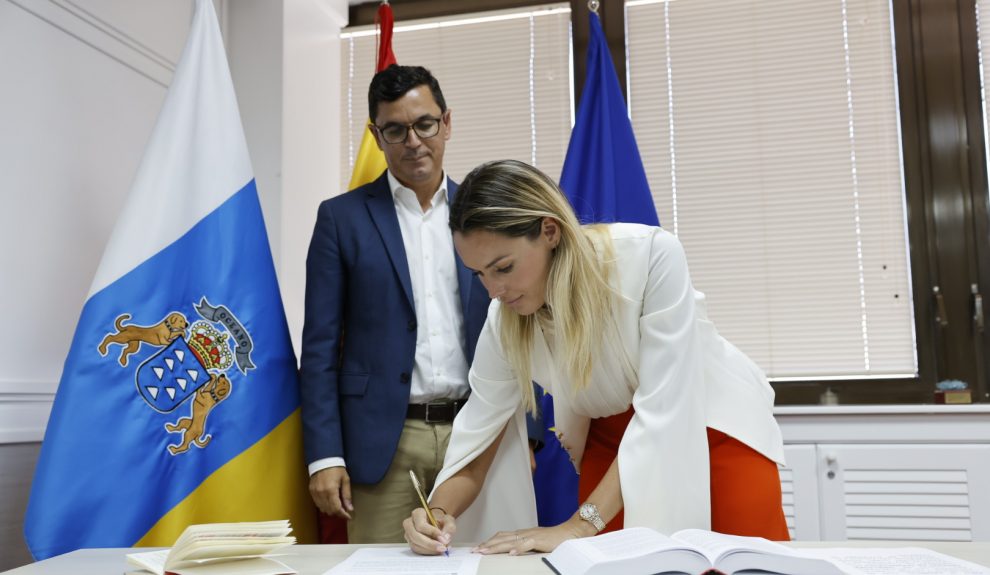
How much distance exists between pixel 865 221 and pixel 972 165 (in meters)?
0.37

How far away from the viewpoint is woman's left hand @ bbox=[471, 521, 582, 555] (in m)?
1.26

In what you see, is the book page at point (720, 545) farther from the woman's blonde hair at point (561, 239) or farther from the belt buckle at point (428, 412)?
the belt buckle at point (428, 412)

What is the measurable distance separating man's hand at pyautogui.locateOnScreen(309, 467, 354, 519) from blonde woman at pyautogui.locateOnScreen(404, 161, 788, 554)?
327 millimetres

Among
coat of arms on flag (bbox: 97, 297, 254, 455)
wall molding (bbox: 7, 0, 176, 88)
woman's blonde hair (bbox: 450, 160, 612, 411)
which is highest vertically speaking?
wall molding (bbox: 7, 0, 176, 88)

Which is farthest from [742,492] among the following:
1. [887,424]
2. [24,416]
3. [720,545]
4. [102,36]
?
[102,36]

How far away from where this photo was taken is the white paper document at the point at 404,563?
3.72 ft

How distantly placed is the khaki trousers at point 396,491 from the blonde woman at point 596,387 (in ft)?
0.93

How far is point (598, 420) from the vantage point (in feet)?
5.28

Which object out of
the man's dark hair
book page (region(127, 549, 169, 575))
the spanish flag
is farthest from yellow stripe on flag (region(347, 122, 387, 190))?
book page (region(127, 549, 169, 575))

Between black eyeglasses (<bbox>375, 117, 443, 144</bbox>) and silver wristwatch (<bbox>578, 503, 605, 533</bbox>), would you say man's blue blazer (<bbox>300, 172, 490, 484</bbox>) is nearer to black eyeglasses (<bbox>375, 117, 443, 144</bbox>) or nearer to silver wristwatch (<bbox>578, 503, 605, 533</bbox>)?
black eyeglasses (<bbox>375, 117, 443, 144</bbox>)

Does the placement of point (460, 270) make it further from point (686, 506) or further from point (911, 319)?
point (911, 319)

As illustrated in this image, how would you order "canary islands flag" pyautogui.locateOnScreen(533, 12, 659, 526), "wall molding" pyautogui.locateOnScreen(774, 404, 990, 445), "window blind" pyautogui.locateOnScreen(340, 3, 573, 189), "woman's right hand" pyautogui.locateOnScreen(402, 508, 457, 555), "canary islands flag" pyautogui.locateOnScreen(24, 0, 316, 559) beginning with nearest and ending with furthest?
"woman's right hand" pyautogui.locateOnScreen(402, 508, 457, 555)
"canary islands flag" pyautogui.locateOnScreen(24, 0, 316, 559)
"wall molding" pyautogui.locateOnScreen(774, 404, 990, 445)
"canary islands flag" pyautogui.locateOnScreen(533, 12, 659, 526)
"window blind" pyautogui.locateOnScreen(340, 3, 573, 189)

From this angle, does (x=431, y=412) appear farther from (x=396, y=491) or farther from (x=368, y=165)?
(x=368, y=165)

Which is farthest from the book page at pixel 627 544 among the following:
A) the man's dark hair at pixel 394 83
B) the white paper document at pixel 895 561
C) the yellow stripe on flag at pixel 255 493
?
the man's dark hair at pixel 394 83
